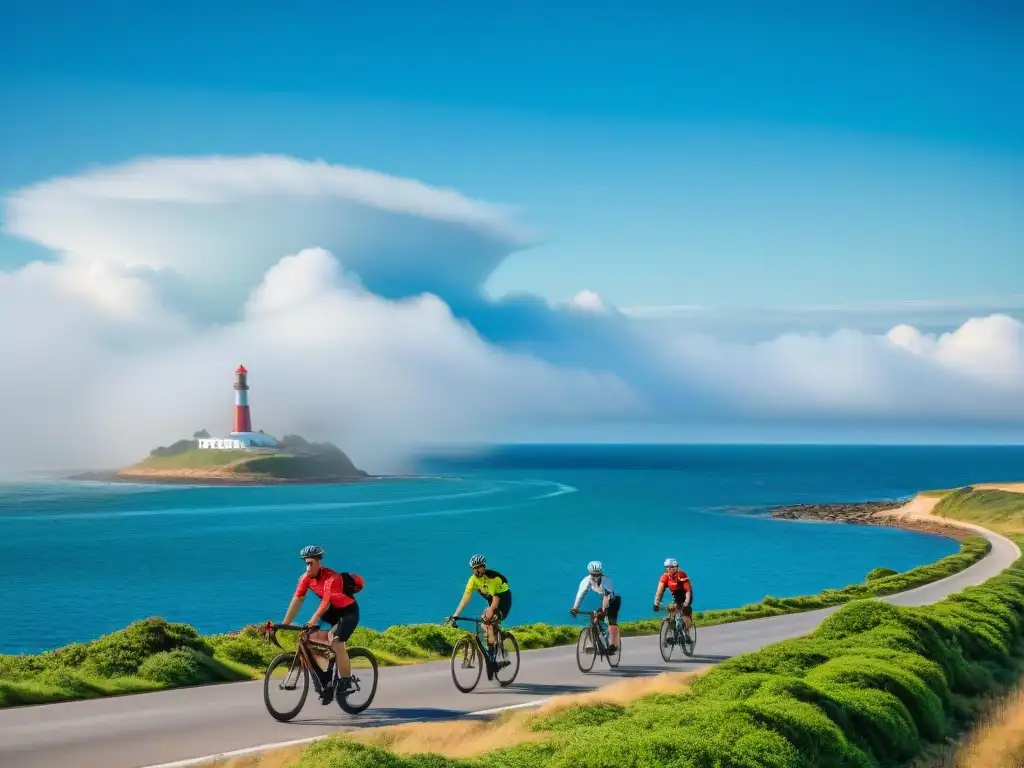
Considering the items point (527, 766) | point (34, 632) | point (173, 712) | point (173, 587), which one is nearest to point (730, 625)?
point (173, 712)

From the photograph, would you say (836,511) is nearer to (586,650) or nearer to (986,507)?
(986,507)

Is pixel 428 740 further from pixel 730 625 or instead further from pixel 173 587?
pixel 173 587

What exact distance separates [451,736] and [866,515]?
123 metres

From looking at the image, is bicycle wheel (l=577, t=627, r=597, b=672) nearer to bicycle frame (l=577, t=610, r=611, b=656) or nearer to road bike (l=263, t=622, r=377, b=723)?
bicycle frame (l=577, t=610, r=611, b=656)

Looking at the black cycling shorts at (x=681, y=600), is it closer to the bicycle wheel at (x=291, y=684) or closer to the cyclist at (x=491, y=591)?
the cyclist at (x=491, y=591)

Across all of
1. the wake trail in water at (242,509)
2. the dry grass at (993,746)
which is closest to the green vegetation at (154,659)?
the dry grass at (993,746)

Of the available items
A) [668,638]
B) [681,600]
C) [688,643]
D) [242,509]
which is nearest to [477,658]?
[681,600]

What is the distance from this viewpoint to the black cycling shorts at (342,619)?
12758 millimetres

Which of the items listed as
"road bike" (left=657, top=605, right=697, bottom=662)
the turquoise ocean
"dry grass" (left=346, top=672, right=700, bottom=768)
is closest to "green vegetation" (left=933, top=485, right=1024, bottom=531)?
the turquoise ocean

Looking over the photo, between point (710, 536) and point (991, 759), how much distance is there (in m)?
95.1

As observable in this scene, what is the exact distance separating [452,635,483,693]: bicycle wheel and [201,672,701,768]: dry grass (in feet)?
6.71

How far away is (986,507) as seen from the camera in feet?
354

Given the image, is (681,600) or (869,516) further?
(869,516)

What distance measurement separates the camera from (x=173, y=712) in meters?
13.9
